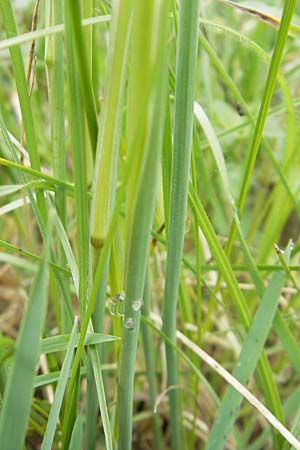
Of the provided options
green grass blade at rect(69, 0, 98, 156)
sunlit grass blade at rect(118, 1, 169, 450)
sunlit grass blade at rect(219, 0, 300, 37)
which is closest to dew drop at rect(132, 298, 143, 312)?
sunlit grass blade at rect(118, 1, 169, 450)

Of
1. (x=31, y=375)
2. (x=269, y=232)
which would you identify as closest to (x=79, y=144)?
(x=31, y=375)

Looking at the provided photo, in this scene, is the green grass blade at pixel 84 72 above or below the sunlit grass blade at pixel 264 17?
below

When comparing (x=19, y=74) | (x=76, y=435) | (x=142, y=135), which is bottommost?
(x=76, y=435)

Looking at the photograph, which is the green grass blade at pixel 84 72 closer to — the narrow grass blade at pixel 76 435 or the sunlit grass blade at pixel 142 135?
the sunlit grass blade at pixel 142 135

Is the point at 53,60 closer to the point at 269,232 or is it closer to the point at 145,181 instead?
the point at 145,181

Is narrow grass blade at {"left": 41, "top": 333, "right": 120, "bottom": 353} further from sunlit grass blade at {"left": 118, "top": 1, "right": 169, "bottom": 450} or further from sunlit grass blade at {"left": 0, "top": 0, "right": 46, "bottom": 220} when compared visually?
sunlit grass blade at {"left": 0, "top": 0, "right": 46, "bottom": 220}

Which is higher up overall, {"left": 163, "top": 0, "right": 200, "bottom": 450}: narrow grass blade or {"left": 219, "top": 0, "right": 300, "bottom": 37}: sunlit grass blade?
{"left": 219, "top": 0, "right": 300, "bottom": 37}: sunlit grass blade

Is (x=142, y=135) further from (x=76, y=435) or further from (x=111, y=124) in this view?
(x=76, y=435)

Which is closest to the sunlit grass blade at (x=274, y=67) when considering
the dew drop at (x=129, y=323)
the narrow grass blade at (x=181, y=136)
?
the narrow grass blade at (x=181, y=136)

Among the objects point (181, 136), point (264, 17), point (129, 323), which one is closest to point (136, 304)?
point (129, 323)
